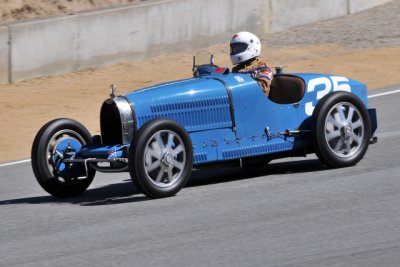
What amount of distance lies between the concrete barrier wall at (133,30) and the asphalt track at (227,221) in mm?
6302

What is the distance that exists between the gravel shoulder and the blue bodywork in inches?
163

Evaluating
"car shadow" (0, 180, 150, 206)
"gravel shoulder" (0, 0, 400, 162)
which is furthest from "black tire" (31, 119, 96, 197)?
"gravel shoulder" (0, 0, 400, 162)

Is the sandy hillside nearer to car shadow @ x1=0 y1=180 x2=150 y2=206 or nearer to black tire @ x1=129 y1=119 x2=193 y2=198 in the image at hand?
car shadow @ x1=0 y1=180 x2=150 y2=206

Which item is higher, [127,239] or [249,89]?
[249,89]

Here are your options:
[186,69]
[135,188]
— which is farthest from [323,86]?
[186,69]

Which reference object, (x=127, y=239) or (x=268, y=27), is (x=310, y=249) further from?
(x=268, y=27)

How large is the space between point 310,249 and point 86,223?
217 centimetres

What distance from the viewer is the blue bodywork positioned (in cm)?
955

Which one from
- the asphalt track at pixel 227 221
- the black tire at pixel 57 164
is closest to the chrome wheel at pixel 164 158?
the asphalt track at pixel 227 221

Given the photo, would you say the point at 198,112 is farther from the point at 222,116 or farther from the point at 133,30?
the point at 133,30

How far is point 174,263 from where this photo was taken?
697 cm

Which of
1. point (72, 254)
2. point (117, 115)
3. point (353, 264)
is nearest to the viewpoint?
point (353, 264)

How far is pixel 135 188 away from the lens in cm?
1027

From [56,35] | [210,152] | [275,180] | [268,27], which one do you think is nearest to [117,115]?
[210,152]
